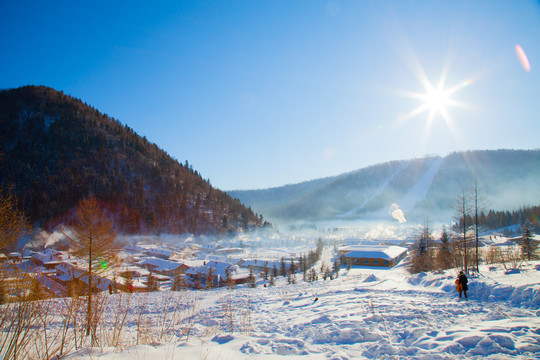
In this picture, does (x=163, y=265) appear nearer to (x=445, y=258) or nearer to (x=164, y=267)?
(x=164, y=267)

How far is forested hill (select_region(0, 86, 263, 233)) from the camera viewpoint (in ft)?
243

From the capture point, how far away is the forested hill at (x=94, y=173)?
74000 mm

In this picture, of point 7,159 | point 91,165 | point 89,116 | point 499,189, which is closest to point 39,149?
point 7,159

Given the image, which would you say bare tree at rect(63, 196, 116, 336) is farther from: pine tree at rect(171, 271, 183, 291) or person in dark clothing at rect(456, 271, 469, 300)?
person in dark clothing at rect(456, 271, 469, 300)

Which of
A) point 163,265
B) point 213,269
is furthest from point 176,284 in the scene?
point 163,265

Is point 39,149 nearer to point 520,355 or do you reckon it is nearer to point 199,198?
point 199,198

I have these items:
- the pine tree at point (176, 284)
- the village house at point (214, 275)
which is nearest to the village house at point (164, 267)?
the village house at point (214, 275)

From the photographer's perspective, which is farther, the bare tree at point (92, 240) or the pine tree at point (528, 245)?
the pine tree at point (528, 245)

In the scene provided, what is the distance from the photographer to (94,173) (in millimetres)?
83188

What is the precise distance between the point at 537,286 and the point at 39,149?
114m

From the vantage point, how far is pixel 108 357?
3.14 metres

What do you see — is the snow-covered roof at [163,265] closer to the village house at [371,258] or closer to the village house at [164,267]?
the village house at [164,267]

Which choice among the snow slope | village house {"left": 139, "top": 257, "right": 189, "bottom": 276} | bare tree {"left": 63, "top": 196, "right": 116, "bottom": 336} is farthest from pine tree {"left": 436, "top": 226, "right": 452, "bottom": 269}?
village house {"left": 139, "top": 257, "right": 189, "bottom": 276}

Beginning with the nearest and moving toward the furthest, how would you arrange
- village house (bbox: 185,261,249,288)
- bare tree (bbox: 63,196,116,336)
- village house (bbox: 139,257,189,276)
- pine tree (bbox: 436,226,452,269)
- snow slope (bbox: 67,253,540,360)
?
snow slope (bbox: 67,253,540,360)
bare tree (bbox: 63,196,116,336)
pine tree (bbox: 436,226,452,269)
village house (bbox: 185,261,249,288)
village house (bbox: 139,257,189,276)
